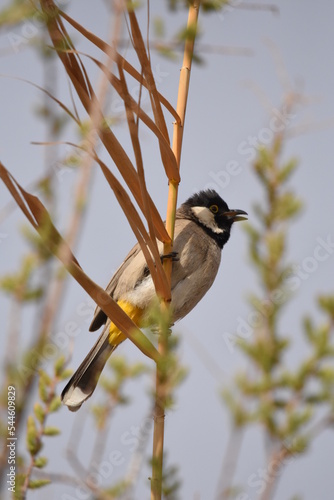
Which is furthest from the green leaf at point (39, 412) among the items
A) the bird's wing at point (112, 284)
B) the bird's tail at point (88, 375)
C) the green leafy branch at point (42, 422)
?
the bird's wing at point (112, 284)

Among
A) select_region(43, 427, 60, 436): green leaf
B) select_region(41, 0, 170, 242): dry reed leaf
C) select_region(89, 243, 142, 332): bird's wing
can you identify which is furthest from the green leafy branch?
select_region(89, 243, 142, 332): bird's wing

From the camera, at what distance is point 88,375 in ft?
11.2

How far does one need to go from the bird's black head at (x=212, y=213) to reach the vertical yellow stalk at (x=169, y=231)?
2.36m

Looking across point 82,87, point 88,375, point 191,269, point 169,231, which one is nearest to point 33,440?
point 169,231

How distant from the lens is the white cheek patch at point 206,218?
13.8 feet

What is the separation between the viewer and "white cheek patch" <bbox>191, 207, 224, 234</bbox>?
13.8 ft

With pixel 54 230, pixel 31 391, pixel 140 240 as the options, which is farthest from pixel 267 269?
pixel 31 391

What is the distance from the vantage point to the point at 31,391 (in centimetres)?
104

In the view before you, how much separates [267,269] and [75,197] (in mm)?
524

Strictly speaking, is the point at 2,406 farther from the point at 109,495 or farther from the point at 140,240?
the point at 140,240

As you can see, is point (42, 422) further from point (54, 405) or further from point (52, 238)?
point (52, 238)

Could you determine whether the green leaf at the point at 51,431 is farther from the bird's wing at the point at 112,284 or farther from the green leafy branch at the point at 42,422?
the bird's wing at the point at 112,284

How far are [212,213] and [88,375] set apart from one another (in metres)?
1.53

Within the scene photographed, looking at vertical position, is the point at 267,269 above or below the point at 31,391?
above
